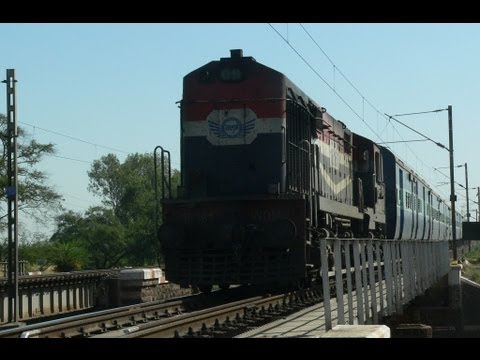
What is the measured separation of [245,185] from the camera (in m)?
15.2

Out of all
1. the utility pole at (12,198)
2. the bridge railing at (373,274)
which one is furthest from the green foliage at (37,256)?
the bridge railing at (373,274)

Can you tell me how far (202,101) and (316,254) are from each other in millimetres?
3706

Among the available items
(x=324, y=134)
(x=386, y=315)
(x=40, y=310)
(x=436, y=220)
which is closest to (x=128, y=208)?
(x=436, y=220)

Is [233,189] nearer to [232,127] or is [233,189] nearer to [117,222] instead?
[232,127]

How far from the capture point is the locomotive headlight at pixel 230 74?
15.1m

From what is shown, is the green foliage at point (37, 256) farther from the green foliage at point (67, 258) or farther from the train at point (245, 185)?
the train at point (245, 185)

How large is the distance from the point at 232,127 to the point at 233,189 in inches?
46.7

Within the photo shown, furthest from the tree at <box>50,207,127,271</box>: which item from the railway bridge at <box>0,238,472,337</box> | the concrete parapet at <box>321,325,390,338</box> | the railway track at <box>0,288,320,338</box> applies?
the concrete parapet at <box>321,325,390,338</box>

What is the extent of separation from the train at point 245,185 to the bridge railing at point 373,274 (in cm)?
101

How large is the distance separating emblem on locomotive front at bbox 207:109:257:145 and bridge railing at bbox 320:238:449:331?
8.65ft

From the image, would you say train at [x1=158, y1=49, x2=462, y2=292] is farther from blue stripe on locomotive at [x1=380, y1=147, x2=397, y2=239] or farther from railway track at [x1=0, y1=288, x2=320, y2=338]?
blue stripe on locomotive at [x1=380, y1=147, x2=397, y2=239]
